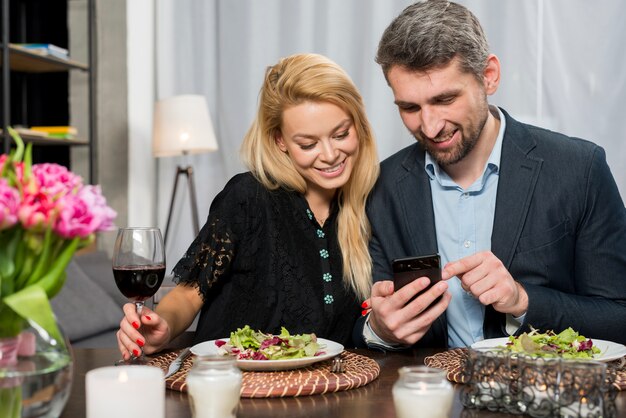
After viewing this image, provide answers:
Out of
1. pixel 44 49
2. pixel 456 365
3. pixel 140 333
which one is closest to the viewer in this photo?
pixel 456 365

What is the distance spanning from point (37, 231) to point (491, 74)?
55.1 inches

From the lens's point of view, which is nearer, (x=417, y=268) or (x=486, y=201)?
(x=417, y=268)

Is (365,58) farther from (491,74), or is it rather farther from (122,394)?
(122,394)

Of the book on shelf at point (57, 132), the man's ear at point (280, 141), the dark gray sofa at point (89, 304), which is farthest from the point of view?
the book on shelf at point (57, 132)

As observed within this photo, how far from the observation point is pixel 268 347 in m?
1.37

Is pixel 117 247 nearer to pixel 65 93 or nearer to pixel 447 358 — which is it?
pixel 447 358

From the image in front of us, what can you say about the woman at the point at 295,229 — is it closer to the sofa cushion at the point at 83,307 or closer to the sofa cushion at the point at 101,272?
the sofa cushion at the point at 83,307

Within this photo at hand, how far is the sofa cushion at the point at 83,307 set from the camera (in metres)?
3.43

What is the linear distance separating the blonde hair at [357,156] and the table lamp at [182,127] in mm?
2430

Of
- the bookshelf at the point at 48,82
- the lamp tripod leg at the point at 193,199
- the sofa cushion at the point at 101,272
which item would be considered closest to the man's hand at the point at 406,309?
the sofa cushion at the point at 101,272

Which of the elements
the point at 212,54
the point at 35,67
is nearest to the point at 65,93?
the point at 35,67

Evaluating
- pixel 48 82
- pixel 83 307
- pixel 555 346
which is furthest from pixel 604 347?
pixel 48 82

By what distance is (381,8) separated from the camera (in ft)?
15.7

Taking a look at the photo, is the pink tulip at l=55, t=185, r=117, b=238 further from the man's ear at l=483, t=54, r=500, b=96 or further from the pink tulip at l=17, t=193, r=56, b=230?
the man's ear at l=483, t=54, r=500, b=96
